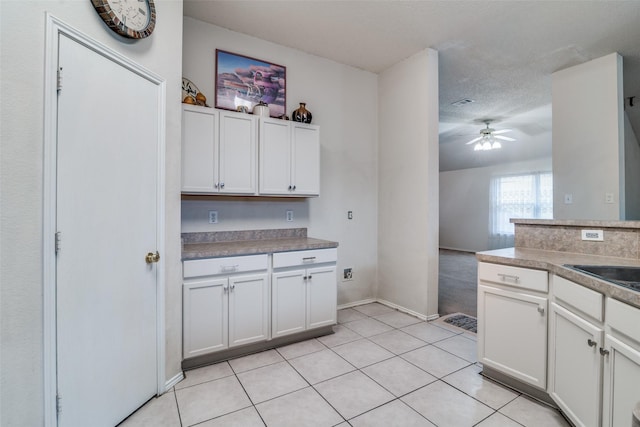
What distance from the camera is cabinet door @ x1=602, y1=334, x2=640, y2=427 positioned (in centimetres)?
118

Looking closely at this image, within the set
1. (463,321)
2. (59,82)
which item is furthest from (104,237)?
(463,321)

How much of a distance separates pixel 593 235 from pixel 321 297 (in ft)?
6.74

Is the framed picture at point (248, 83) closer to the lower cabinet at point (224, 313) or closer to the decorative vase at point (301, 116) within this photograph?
the decorative vase at point (301, 116)

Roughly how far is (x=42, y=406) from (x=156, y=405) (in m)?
0.67

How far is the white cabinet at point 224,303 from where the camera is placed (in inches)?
86.1

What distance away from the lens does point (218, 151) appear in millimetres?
2533

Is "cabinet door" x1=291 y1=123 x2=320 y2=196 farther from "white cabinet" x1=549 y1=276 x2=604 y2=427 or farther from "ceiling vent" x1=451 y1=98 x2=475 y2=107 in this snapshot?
"ceiling vent" x1=451 y1=98 x2=475 y2=107

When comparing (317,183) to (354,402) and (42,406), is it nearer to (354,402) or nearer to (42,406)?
(354,402)

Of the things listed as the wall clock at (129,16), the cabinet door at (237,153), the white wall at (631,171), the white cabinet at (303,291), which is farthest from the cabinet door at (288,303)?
the white wall at (631,171)

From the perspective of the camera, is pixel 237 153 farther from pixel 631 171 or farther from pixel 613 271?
pixel 631 171

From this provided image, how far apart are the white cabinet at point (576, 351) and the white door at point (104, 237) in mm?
2351

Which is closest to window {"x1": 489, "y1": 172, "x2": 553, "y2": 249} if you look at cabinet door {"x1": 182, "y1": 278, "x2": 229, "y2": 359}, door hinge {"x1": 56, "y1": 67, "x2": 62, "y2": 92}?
cabinet door {"x1": 182, "y1": 278, "x2": 229, "y2": 359}

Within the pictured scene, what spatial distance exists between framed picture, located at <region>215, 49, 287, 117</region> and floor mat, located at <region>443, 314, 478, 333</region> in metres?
2.84

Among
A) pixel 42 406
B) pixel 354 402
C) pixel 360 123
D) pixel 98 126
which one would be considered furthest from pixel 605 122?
pixel 42 406
